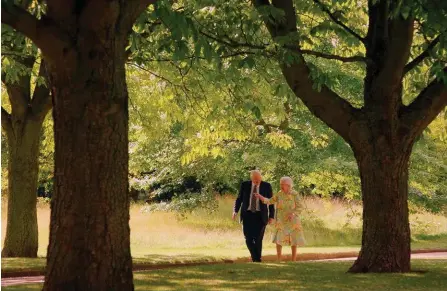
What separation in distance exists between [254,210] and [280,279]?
481cm

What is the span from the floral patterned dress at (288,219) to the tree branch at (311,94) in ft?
12.8

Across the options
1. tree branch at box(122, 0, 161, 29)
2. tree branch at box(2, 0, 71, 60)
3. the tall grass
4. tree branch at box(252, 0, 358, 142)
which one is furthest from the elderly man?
the tall grass

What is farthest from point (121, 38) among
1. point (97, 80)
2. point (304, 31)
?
point (304, 31)

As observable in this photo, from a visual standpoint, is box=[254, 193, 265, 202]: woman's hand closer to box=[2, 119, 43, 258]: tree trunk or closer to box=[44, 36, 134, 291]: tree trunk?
box=[2, 119, 43, 258]: tree trunk

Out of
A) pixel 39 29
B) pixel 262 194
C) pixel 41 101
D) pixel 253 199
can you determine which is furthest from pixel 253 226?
pixel 39 29

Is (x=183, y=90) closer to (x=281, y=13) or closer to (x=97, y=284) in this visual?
(x=281, y=13)

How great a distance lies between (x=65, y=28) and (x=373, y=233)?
6.46 m

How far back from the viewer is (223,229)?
3228 cm

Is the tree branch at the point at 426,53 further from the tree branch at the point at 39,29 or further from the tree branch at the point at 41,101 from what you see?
the tree branch at the point at 41,101

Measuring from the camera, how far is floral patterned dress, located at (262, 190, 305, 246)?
17.6 meters

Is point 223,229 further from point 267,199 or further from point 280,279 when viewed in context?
point 280,279

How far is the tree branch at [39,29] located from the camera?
8.84 metres

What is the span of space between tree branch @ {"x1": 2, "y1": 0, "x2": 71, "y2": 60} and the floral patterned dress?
918cm

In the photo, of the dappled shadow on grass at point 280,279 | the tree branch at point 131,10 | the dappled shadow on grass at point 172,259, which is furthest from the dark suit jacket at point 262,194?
the tree branch at point 131,10
